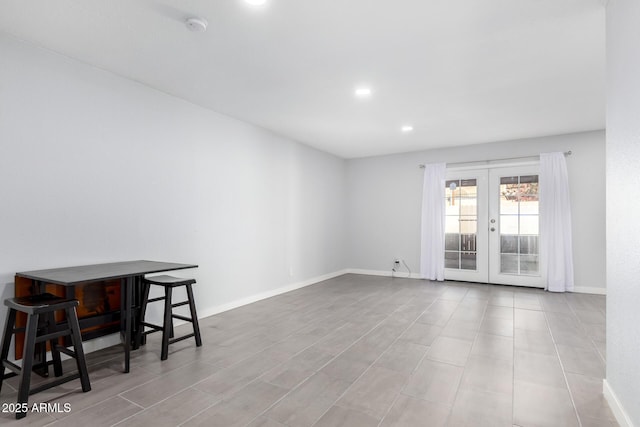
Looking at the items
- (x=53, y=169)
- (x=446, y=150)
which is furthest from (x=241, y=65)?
(x=446, y=150)

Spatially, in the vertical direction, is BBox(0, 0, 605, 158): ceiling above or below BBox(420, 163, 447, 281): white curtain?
above

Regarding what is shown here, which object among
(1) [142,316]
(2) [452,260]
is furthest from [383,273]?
(1) [142,316]

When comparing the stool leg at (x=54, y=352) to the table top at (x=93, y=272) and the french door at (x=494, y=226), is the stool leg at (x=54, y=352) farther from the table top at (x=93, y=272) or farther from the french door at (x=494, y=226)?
the french door at (x=494, y=226)

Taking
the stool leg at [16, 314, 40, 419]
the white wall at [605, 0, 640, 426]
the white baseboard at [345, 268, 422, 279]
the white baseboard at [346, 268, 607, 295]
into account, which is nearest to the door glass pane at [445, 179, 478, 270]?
the white baseboard at [345, 268, 422, 279]

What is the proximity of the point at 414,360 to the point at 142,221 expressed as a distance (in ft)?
9.36

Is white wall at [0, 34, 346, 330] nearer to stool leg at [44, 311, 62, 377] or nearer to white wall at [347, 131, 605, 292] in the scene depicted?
stool leg at [44, 311, 62, 377]

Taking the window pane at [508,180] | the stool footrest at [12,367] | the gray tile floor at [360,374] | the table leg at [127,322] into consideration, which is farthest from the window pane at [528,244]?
the stool footrest at [12,367]

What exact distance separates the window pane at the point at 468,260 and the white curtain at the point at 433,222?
14.2 inches

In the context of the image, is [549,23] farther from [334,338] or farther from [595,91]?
[334,338]

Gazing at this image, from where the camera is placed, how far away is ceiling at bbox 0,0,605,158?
220 cm

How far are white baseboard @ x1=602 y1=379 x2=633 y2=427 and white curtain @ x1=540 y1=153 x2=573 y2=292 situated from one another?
3.58 meters

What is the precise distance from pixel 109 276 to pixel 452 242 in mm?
5619

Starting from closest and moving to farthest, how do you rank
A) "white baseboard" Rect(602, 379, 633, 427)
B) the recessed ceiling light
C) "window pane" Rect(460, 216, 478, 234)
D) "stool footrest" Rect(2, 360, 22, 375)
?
"white baseboard" Rect(602, 379, 633, 427), "stool footrest" Rect(2, 360, 22, 375), the recessed ceiling light, "window pane" Rect(460, 216, 478, 234)

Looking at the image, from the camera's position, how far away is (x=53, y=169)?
271cm
